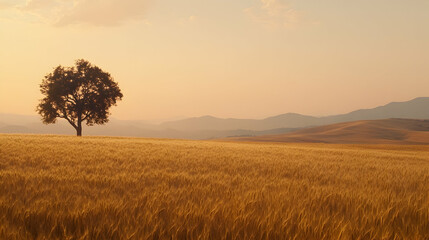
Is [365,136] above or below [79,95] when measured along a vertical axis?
below

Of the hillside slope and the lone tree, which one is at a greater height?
the lone tree

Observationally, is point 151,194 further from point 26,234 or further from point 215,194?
point 26,234

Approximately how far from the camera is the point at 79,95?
34.4 meters

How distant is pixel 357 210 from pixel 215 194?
190 centimetres

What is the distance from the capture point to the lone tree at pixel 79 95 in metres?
32.5

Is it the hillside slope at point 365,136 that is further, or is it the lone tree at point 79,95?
the hillside slope at point 365,136

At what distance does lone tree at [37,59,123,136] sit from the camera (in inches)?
1281

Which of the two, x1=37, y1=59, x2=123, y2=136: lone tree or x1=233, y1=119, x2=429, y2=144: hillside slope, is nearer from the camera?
x1=37, y1=59, x2=123, y2=136: lone tree

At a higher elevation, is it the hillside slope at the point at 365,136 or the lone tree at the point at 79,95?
the lone tree at the point at 79,95

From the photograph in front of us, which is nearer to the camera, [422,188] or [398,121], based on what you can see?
[422,188]

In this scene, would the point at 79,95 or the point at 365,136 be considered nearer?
the point at 79,95

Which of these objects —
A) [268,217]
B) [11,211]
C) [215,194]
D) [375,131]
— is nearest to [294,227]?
[268,217]

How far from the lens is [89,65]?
35219 millimetres

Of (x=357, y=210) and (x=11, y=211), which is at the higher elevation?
(x=11, y=211)
